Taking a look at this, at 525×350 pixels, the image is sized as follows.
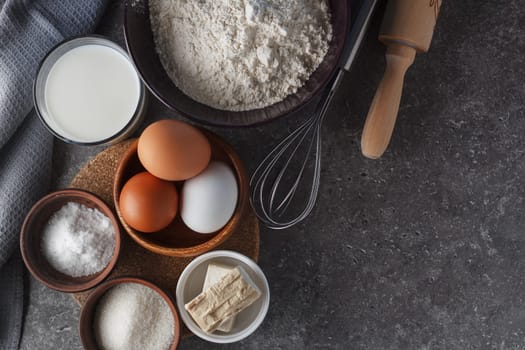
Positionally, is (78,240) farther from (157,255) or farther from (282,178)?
(282,178)

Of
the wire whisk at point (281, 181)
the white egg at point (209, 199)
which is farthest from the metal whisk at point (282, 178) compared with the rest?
the white egg at point (209, 199)

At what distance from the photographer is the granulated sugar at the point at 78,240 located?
32.9 inches

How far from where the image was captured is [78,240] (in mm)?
831

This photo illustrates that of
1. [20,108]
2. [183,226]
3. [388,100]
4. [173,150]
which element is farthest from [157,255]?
[388,100]

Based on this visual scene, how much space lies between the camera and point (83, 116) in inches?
34.1

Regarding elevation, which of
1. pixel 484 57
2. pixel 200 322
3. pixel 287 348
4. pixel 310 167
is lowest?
pixel 287 348

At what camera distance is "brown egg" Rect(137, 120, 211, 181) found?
74cm

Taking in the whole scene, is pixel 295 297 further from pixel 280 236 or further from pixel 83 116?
pixel 83 116

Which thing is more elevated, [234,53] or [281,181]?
[234,53]

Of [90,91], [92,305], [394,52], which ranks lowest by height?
[92,305]

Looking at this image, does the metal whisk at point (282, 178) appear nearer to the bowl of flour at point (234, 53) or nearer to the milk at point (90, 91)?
the bowl of flour at point (234, 53)

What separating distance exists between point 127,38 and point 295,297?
49 cm

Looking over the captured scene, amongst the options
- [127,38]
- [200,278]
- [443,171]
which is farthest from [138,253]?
[443,171]

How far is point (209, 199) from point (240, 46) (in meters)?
0.22
